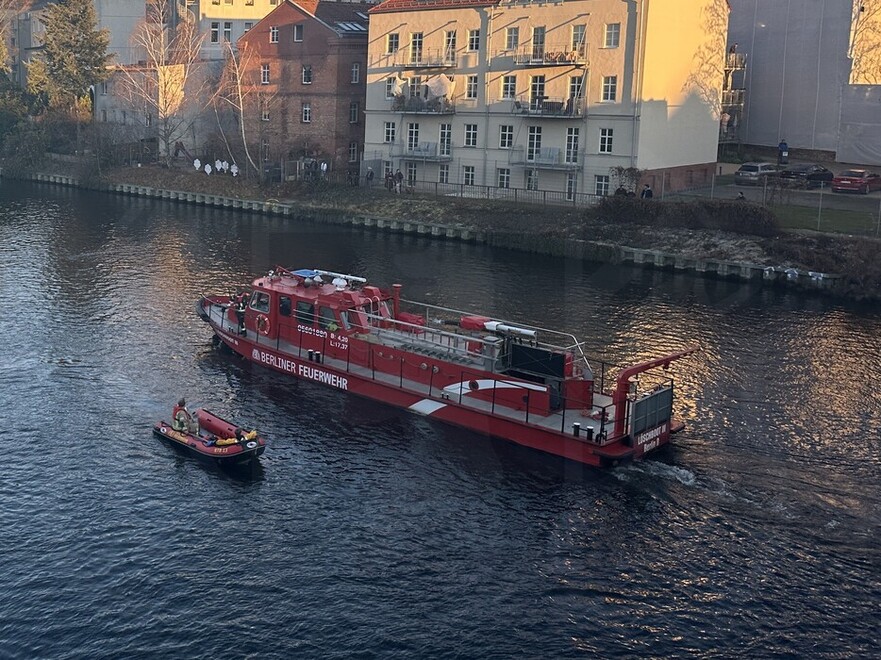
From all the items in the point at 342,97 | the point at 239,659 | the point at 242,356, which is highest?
the point at 342,97

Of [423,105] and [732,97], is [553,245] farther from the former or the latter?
[732,97]

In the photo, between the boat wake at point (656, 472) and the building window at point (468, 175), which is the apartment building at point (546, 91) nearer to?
the building window at point (468, 175)

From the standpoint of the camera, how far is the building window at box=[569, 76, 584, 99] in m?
74.1

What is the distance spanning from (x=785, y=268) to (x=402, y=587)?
41763 millimetres

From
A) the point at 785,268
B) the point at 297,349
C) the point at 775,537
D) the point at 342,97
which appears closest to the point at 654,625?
the point at 775,537

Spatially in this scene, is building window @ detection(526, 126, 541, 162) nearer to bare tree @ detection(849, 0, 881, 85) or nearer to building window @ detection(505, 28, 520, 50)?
building window @ detection(505, 28, 520, 50)

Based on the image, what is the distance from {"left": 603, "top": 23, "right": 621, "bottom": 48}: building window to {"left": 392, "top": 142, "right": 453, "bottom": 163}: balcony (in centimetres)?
1613

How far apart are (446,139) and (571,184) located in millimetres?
12160

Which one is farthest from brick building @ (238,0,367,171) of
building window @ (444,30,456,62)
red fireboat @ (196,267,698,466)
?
red fireboat @ (196,267,698,466)

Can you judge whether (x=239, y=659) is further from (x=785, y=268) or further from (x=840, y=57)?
(x=840, y=57)

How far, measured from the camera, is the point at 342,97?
8912 cm

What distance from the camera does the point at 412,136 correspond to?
84125 millimetres

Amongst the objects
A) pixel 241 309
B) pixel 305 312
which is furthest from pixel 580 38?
pixel 305 312

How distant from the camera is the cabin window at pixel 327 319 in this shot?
130 feet
